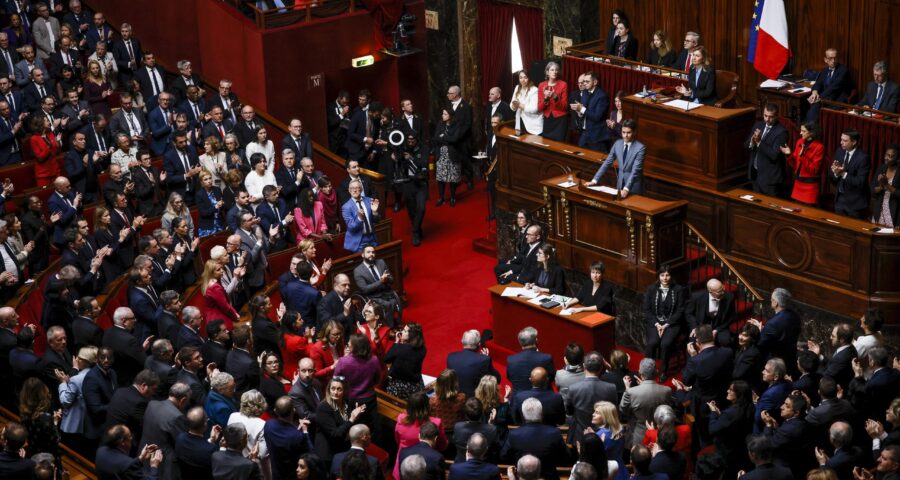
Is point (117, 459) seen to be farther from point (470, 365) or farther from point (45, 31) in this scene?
point (45, 31)

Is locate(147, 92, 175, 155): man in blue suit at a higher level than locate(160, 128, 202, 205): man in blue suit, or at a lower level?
higher

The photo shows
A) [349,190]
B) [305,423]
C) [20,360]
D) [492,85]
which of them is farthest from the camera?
[492,85]

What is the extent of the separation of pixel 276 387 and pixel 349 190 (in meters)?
4.65

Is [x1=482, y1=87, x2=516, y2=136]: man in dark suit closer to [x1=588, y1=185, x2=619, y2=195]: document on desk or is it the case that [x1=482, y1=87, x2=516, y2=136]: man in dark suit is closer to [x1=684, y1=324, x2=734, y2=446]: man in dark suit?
[x1=588, y1=185, x2=619, y2=195]: document on desk

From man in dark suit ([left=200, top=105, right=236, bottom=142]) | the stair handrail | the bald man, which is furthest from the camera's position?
man in dark suit ([left=200, top=105, right=236, bottom=142])

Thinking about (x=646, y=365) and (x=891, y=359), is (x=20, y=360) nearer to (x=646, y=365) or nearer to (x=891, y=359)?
(x=646, y=365)

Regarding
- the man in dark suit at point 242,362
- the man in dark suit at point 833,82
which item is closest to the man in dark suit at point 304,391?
the man in dark suit at point 242,362

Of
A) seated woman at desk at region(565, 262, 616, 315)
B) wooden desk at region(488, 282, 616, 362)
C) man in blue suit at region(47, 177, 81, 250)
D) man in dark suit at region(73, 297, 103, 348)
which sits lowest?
wooden desk at region(488, 282, 616, 362)

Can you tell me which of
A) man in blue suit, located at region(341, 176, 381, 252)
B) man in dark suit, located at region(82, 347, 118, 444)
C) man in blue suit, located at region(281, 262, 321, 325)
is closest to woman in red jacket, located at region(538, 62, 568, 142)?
man in blue suit, located at region(341, 176, 381, 252)

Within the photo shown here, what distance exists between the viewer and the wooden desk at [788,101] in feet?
47.8

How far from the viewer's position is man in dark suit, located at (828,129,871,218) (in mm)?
12883

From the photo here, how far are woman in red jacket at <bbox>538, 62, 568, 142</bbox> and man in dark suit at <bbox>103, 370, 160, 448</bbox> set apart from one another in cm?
711

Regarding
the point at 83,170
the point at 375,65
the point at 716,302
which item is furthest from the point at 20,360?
the point at 375,65

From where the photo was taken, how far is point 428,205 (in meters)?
18.2
